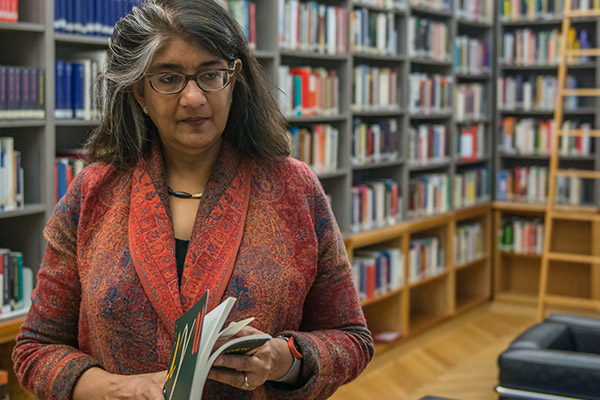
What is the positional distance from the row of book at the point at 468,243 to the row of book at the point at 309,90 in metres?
1.89

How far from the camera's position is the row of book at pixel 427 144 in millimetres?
5543

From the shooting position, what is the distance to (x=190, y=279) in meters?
1.35

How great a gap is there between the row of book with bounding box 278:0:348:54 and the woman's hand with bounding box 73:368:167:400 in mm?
3010

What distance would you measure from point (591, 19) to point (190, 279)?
18.0ft

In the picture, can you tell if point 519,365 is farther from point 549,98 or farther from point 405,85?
point 549,98

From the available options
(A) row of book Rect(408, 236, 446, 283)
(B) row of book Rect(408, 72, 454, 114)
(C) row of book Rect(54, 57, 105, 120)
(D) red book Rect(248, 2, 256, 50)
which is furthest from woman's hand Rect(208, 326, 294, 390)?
(B) row of book Rect(408, 72, 454, 114)

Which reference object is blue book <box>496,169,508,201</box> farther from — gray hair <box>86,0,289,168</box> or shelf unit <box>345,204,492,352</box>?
gray hair <box>86,0,289,168</box>

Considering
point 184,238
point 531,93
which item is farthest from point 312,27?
point 184,238

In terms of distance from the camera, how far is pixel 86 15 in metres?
3.22

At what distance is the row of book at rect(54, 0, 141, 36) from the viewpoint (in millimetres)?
3119

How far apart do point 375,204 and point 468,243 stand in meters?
1.44

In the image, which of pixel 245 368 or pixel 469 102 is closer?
pixel 245 368

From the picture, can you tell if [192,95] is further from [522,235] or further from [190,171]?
[522,235]

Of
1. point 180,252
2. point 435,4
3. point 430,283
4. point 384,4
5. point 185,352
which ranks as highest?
point 435,4
